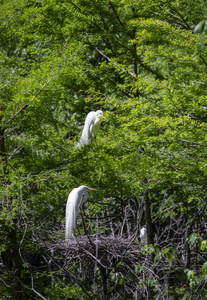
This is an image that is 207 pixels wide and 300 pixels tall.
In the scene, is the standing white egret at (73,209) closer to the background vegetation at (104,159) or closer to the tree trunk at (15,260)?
the background vegetation at (104,159)

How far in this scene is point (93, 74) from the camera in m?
5.14

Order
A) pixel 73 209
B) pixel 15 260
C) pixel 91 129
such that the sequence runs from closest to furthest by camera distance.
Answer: pixel 73 209 < pixel 15 260 < pixel 91 129

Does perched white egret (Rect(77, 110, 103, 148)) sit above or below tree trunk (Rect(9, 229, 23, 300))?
above

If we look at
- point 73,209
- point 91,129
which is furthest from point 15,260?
point 91,129

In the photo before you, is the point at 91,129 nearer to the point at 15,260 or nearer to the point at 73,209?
the point at 73,209

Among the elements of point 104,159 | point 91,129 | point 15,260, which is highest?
point 91,129

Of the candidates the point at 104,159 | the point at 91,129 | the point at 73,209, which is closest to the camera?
the point at 73,209

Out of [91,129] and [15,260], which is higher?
[91,129]

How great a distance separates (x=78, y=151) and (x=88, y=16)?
78.8 inches

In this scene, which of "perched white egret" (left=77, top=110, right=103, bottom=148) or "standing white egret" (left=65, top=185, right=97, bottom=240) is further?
"perched white egret" (left=77, top=110, right=103, bottom=148)

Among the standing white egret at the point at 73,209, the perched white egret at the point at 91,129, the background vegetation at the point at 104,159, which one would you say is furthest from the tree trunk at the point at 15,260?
the perched white egret at the point at 91,129

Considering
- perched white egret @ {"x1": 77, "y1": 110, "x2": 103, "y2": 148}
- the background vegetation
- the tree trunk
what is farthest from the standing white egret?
perched white egret @ {"x1": 77, "y1": 110, "x2": 103, "y2": 148}

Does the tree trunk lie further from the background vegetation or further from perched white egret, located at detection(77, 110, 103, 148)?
perched white egret, located at detection(77, 110, 103, 148)

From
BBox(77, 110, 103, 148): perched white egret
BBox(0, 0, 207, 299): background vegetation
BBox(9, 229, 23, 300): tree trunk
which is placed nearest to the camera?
BBox(0, 0, 207, 299): background vegetation
